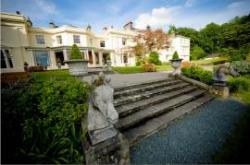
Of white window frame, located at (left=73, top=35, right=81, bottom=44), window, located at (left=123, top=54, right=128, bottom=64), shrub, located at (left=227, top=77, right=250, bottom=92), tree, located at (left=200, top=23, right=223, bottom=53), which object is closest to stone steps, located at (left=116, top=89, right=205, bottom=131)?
shrub, located at (left=227, top=77, right=250, bottom=92)

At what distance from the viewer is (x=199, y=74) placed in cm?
775

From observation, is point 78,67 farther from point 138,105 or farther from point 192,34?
point 192,34

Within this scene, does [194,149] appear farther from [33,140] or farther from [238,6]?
[238,6]

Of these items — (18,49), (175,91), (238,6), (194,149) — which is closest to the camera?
(194,149)

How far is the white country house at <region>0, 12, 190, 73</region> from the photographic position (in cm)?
1612


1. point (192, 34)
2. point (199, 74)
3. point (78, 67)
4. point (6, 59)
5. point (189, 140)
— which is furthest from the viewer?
point (192, 34)

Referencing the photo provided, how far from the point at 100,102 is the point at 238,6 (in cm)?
634

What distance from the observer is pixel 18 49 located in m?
16.7

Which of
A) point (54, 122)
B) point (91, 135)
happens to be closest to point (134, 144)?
point (91, 135)

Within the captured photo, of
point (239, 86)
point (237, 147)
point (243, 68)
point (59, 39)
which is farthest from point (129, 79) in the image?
point (59, 39)

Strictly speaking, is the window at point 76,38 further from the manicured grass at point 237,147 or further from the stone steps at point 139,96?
the manicured grass at point 237,147

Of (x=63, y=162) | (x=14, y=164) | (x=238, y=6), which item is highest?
(x=238, y=6)

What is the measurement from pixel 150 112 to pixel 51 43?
72.1ft

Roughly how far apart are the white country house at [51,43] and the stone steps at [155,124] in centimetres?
1861
